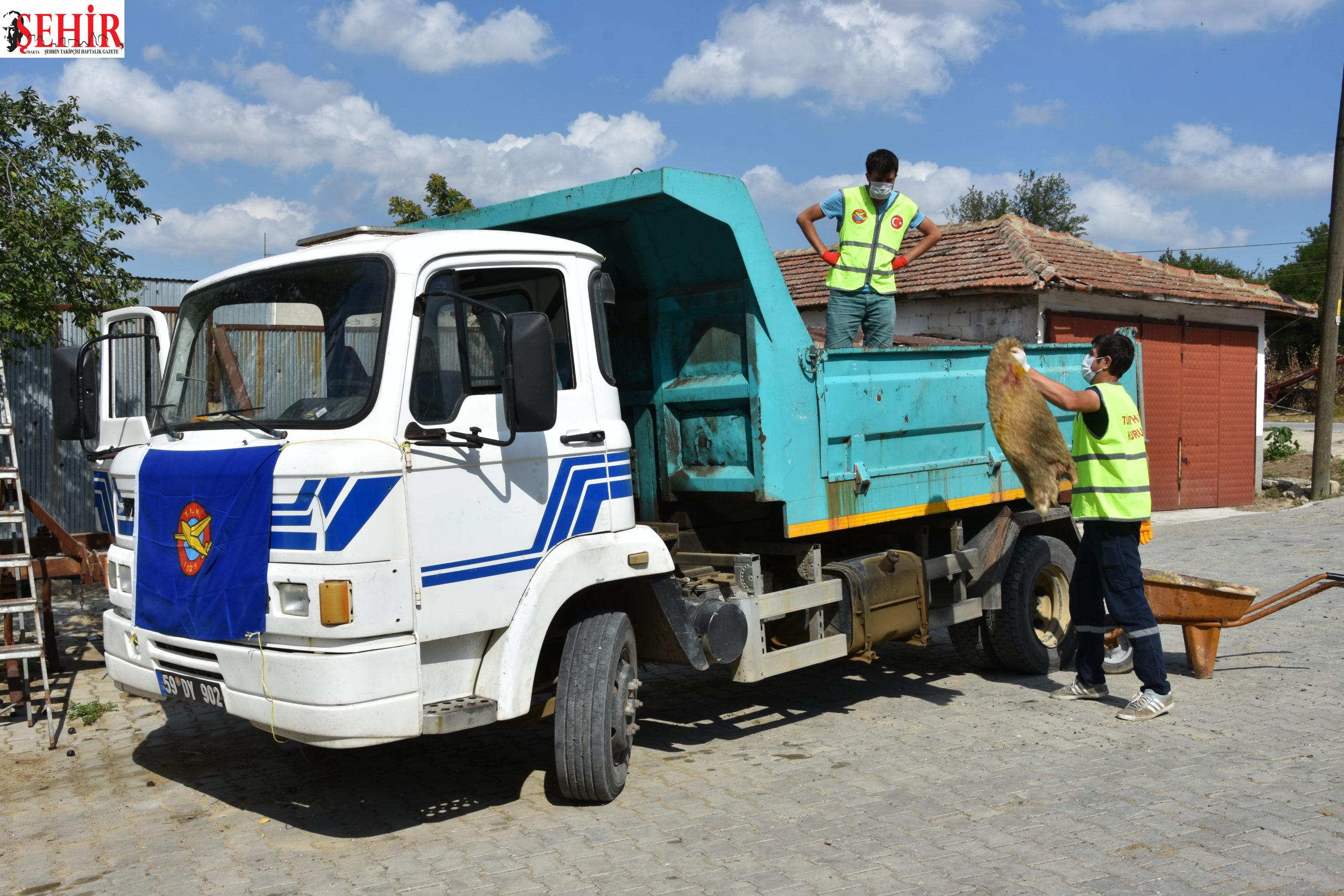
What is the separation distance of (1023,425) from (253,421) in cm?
396

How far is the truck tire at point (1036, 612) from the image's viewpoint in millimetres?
7102

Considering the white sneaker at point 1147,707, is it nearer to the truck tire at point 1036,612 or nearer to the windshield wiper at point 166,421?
the truck tire at point 1036,612

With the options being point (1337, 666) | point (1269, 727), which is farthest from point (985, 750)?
point (1337, 666)

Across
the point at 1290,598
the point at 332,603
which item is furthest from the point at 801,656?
the point at 1290,598

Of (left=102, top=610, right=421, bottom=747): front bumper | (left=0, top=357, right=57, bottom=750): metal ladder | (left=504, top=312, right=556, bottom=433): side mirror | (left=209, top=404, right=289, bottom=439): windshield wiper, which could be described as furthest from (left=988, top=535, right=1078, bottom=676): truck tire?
(left=0, top=357, right=57, bottom=750): metal ladder

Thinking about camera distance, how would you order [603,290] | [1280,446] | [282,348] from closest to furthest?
[282,348], [603,290], [1280,446]

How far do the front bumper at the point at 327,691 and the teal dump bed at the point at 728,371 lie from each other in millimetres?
2079

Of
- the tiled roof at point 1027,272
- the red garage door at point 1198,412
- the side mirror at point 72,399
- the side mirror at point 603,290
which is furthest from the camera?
the red garage door at point 1198,412

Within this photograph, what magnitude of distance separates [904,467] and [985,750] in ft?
5.22

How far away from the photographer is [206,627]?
14.1ft

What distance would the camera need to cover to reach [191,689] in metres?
4.47

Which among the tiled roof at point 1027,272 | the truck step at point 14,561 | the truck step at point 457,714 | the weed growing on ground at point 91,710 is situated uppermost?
the tiled roof at point 1027,272

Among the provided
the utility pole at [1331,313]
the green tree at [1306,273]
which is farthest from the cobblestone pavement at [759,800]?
the green tree at [1306,273]

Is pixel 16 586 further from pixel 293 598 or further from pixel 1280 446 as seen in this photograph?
pixel 1280 446
